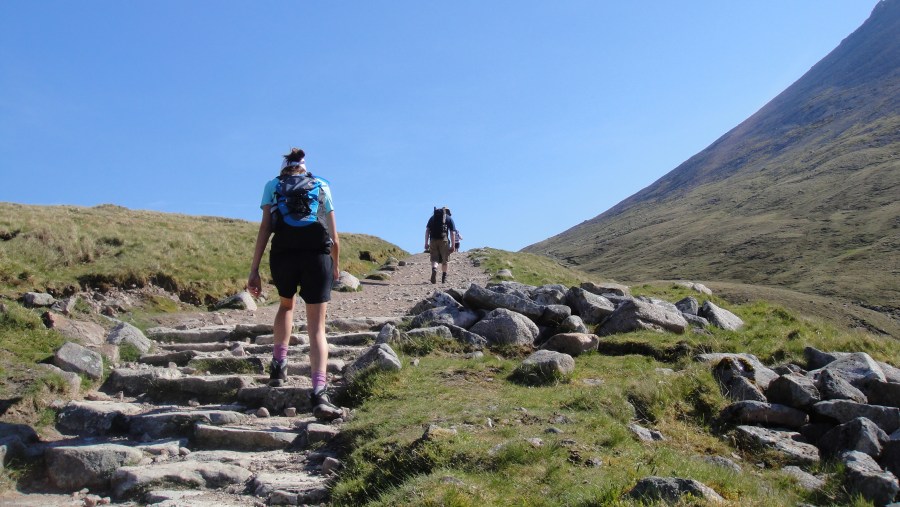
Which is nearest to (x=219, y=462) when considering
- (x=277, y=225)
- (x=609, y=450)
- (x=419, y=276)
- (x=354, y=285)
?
(x=277, y=225)

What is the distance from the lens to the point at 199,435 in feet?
23.7

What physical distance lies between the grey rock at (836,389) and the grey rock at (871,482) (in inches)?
85.1

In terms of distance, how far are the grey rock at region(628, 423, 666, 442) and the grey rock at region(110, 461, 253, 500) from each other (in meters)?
3.78

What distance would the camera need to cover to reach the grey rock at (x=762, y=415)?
24.9 feet

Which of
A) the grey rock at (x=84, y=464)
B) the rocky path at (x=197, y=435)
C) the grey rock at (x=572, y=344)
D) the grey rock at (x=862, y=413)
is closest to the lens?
the rocky path at (x=197, y=435)

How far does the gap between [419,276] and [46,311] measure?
1819cm

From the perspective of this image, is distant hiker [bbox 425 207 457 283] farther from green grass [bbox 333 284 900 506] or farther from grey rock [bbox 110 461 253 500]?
grey rock [bbox 110 461 253 500]

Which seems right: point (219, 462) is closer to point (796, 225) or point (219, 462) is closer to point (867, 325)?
point (867, 325)

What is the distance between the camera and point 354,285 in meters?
22.2

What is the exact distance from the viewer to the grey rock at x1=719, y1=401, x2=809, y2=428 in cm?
758

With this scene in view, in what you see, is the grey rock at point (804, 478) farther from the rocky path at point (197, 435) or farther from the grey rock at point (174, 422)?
the grey rock at point (174, 422)

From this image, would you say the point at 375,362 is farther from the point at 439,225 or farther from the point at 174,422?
the point at 439,225

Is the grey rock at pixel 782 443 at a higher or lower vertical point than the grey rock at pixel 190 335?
lower

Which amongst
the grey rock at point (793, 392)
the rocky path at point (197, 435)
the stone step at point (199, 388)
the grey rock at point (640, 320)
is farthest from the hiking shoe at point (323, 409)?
the grey rock at point (640, 320)
